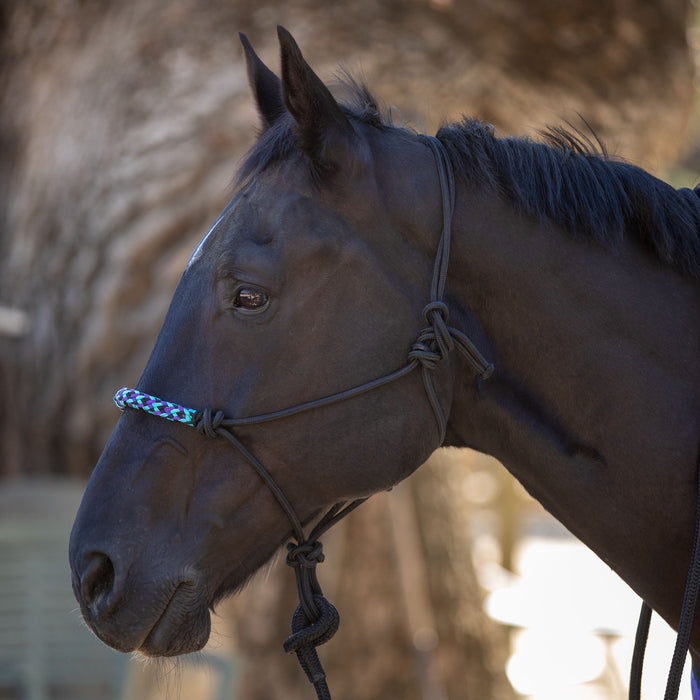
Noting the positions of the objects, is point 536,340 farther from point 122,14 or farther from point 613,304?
point 122,14

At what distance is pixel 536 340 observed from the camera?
5.49 feet

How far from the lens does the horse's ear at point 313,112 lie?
157 cm

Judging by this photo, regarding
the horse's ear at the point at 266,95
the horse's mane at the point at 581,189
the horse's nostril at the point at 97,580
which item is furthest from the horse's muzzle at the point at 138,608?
the horse's ear at the point at 266,95

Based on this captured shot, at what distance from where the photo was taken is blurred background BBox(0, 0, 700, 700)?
482cm

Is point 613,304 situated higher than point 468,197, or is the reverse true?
point 468,197

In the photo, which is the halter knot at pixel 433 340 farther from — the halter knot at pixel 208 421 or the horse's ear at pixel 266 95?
the horse's ear at pixel 266 95

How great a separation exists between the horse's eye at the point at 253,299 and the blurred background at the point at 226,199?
297 centimetres

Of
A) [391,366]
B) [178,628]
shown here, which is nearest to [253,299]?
[391,366]

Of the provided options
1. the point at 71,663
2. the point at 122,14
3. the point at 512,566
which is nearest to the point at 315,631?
the point at 71,663

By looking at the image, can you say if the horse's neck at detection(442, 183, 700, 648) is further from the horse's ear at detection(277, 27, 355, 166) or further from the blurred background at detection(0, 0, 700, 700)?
the blurred background at detection(0, 0, 700, 700)

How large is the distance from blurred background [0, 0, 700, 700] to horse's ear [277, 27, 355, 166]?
3.05m

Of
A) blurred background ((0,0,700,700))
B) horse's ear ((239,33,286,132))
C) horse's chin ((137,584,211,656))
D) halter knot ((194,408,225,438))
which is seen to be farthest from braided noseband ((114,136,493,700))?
blurred background ((0,0,700,700))

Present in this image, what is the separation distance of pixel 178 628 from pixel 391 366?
70 cm

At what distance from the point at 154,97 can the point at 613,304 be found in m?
4.13
